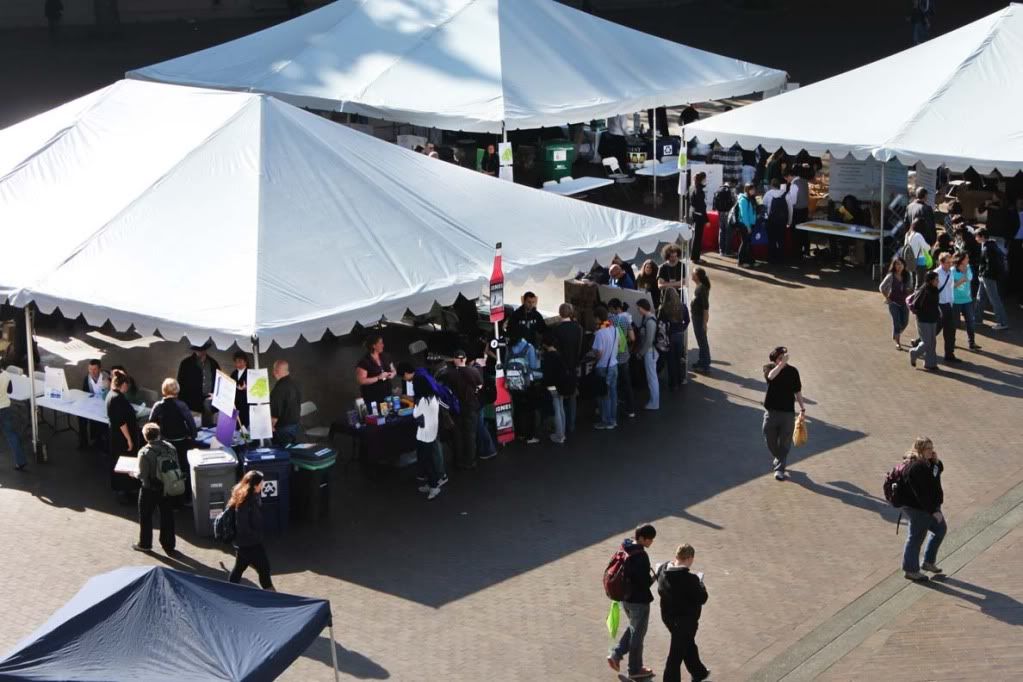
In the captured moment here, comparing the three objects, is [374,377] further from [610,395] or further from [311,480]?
[610,395]

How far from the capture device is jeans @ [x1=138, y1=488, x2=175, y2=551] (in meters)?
14.2

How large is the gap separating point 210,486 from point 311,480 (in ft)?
3.27

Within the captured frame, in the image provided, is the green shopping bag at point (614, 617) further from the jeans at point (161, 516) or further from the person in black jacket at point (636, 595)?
the jeans at point (161, 516)

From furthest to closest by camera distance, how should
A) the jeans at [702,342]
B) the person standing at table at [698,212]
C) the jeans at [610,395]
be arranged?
1. the person standing at table at [698,212]
2. the jeans at [702,342]
3. the jeans at [610,395]

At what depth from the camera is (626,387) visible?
18078mm

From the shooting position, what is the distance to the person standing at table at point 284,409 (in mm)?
15500

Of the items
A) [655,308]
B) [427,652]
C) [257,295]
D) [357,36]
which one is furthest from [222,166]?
[357,36]

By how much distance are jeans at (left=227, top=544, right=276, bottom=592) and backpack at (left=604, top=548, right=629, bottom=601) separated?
3.23 m

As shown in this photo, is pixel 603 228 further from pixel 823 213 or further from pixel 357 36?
pixel 357 36

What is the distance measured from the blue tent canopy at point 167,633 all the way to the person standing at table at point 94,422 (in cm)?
739

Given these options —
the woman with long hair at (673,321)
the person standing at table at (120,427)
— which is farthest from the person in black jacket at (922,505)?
the person standing at table at (120,427)

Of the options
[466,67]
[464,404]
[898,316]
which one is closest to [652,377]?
[464,404]

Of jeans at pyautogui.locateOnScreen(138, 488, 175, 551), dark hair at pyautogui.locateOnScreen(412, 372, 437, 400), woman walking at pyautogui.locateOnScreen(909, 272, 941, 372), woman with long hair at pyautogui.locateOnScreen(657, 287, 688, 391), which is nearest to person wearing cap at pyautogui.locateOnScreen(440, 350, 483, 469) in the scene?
dark hair at pyautogui.locateOnScreen(412, 372, 437, 400)

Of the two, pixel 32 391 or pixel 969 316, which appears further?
pixel 969 316
